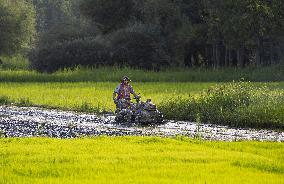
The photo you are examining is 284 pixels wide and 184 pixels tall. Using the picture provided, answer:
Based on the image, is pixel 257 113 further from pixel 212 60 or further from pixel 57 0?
pixel 57 0

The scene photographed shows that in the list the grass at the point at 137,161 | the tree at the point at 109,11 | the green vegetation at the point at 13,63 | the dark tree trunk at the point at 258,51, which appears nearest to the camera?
the grass at the point at 137,161

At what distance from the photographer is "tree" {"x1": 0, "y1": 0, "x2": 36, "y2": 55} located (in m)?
84.1

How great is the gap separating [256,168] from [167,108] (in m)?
13.9

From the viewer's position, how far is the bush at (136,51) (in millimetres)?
58969

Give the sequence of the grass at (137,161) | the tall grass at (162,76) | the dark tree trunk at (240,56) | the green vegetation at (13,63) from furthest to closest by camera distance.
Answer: the green vegetation at (13,63)
the dark tree trunk at (240,56)
the tall grass at (162,76)
the grass at (137,161)

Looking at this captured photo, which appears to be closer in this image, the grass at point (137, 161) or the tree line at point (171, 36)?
the grass at point (137, 161)

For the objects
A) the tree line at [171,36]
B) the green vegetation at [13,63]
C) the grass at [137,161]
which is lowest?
the green vegetation at [13,63]

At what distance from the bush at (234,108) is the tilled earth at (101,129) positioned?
1.12 meters

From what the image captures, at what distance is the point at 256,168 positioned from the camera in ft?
43.8

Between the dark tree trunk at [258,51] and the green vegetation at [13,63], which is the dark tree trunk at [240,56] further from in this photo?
the green vegetation at [13,63]

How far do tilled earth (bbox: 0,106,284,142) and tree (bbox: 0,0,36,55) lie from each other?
5855 cm

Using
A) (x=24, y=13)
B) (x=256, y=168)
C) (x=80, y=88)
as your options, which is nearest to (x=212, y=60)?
(x=80, y=88)

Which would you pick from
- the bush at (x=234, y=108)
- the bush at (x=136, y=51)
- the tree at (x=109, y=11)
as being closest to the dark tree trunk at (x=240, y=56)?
the bush at (x=136, y=51)

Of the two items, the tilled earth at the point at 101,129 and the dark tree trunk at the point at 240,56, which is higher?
the dark tree trunk at the point at 240,56
